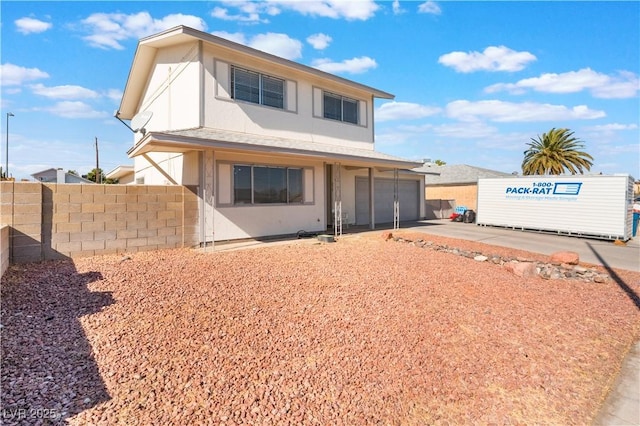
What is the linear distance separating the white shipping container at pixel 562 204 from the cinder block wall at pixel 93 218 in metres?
16.1

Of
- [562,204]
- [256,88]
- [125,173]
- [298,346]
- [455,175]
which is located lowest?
[298,346]

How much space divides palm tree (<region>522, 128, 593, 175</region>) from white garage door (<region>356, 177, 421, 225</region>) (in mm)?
17724

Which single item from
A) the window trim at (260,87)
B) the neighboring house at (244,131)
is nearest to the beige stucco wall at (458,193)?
the neighboring house at (244,131)

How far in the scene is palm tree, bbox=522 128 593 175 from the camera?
29487 mm

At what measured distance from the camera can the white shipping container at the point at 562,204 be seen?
14172 millimetres

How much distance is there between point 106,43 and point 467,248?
16201 mm

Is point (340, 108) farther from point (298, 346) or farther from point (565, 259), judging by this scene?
point (298, 346)

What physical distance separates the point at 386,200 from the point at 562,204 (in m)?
8.46

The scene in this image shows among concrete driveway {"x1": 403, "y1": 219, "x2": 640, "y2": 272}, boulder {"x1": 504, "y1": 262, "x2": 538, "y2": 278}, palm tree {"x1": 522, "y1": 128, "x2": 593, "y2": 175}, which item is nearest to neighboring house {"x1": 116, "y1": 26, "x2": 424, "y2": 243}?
concrete driveway {"x1": 403, "y1": 219, "x2": 640, "y2": 272}

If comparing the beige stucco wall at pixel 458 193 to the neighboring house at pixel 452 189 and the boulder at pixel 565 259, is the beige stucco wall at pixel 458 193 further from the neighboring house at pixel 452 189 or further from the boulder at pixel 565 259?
the boulder at pixel 565 259

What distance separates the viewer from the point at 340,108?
14.9 meters

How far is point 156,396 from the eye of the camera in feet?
9.77

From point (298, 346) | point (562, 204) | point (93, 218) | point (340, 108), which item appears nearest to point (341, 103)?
point (340, 108)

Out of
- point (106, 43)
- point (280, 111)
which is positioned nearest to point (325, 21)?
point (280, 111)
